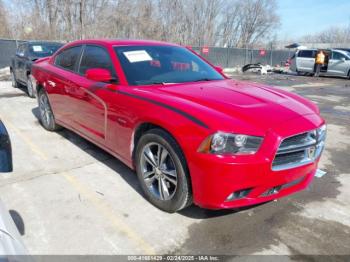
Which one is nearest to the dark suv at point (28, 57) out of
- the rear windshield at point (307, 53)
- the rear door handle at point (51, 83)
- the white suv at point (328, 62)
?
the rear door handle at point (51, 83)

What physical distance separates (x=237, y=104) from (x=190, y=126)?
56 centimetres

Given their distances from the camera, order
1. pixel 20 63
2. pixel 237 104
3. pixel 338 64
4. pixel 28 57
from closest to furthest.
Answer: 1. pixel 237 104
2. pixel 28 57
3. pixel 20 63
4. pixel 338 64

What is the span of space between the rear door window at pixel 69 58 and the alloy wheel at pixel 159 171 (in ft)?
6.98

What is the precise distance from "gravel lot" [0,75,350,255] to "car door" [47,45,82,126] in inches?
28.2

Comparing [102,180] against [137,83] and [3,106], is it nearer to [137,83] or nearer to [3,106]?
[137,83]

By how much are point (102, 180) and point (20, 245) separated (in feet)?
7.72

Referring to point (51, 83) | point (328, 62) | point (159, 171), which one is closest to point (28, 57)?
point (51, 83)

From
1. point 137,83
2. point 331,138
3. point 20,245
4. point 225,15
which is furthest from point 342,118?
point 225,15

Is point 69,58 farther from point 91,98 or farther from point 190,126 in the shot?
point 190,126

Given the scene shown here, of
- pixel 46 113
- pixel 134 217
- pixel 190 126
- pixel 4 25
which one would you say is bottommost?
pixel 134 217

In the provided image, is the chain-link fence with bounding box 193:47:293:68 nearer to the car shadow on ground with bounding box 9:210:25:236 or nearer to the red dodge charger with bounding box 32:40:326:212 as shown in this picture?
the red dodge charger with bounding box 32:40:326:212

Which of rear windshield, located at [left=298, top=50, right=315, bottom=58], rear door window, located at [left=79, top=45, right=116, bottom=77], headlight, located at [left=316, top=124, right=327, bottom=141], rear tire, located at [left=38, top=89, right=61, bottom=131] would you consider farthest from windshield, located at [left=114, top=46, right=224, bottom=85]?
rear windshield, located at [left=298, top=50, right=315, bottom=58]

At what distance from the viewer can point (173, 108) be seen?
2918 mm

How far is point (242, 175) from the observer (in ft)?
8.56
